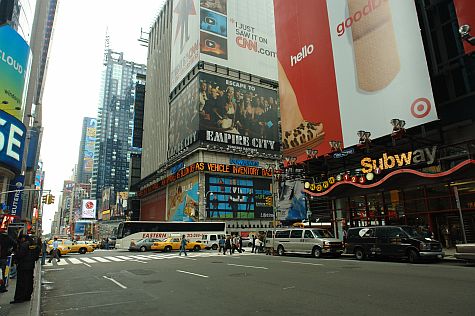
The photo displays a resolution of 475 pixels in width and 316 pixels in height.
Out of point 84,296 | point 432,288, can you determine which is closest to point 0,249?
point 84,296

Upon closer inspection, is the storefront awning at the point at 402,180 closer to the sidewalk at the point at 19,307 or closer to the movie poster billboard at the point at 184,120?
the sidewalk at the point at 19,307

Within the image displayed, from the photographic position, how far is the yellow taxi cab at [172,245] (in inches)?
1500

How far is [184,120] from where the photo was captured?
67.0 meters

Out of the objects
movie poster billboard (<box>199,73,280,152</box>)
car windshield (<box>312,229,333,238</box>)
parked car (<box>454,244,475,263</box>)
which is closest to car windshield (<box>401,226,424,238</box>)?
parked car (<box>454,244,475,263</box>)

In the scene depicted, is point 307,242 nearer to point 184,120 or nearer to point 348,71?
point 348,71

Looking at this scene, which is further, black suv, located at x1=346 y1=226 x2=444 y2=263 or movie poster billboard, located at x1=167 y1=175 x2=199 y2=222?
movie poster billboard, located at x1=167 y1=175 x2=199 y2=222

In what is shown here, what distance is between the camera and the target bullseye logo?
22.7 meters

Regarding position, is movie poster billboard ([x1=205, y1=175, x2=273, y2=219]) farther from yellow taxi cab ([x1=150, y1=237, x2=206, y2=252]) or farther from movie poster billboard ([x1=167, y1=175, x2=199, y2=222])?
yellow taxi cab ([x1=150, y1=237, x2=206, y2=252])

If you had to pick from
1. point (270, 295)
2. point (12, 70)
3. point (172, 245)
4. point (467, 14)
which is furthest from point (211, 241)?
point (270, 295)

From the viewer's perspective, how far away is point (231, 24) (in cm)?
6775

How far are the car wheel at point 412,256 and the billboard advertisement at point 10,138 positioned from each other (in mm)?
21407

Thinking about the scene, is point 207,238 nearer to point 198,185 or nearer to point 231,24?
point 198,185

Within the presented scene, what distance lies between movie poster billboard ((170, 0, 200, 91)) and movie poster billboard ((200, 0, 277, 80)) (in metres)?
1.64

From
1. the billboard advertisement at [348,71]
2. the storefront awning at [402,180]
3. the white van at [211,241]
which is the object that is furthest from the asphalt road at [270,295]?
the white van at [211,241]
